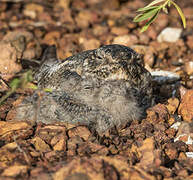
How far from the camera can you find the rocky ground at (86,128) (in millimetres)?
2668

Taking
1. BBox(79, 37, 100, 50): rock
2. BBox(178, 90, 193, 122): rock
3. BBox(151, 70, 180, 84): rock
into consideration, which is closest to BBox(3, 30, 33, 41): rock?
BBox(79, 37, 100, 50): rock

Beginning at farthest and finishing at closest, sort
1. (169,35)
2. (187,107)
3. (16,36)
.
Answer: (169,35) → (16,36) → (187,107)

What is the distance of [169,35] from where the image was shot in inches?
251

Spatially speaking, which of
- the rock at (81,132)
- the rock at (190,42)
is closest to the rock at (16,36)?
the rock at (81,132)

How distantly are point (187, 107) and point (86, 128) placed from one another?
135 centimetres

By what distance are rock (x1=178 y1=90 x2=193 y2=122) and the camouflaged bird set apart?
1.71ft

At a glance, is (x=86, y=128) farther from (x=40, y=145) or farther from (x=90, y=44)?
(x=90, y=44)

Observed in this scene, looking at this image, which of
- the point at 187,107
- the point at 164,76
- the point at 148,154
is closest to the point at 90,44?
the point at 164,76

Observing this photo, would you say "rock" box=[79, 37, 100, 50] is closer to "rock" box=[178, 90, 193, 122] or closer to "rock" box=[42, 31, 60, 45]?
"rock" box=[42, 31, 60, 45]

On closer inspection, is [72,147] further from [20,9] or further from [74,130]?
[20,9]

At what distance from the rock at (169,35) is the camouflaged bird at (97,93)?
2700mm

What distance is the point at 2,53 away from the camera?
473 cm

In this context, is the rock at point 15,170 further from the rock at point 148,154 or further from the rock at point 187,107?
the rock at point 187,107

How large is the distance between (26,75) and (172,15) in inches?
217
